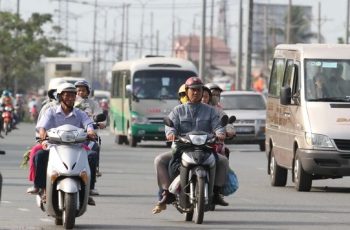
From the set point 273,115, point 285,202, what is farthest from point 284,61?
point 285,202

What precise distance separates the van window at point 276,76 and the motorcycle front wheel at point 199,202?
8.71m

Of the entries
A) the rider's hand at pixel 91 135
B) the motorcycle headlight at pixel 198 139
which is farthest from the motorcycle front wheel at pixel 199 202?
the rider's hand at pixel 91 135

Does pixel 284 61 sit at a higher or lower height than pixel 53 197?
higher

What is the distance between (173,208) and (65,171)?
4.01 m

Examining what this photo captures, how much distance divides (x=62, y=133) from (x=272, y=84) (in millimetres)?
10617

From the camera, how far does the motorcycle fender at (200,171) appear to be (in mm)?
16859

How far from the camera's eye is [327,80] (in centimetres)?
2383

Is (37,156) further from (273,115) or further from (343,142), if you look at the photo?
(273,115)

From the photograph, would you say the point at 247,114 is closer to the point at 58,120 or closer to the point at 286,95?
the point at 286,95

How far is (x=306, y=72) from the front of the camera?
24.0m

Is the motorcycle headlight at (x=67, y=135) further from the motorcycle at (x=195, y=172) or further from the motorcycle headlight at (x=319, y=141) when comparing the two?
the motorcycle headlight at (x=319, y=141)

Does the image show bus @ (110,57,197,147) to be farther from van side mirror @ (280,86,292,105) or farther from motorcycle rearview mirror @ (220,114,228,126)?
motorcycle rearview mirror @ (220,114,228,126)

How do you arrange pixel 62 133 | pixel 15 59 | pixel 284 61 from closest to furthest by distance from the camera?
pixel 62 133 → pixel 284 61 → pixel 15 59

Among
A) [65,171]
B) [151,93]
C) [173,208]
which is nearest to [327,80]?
[173,208]
